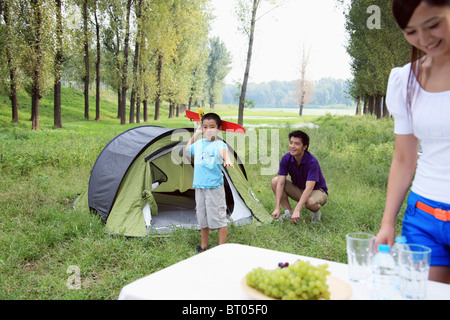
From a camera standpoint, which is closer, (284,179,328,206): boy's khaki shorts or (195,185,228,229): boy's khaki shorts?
(195,185,228,229): boy's khaki shorts

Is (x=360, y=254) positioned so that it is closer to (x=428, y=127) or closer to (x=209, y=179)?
(x=428, y=127)

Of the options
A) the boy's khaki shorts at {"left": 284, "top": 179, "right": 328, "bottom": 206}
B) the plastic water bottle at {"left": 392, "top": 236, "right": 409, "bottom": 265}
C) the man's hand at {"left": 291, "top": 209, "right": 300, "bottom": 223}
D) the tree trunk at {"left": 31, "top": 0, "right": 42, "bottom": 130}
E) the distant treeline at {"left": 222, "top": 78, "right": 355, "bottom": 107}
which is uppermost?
the distant treeline at {"left": 222, "top": 78, "right": 355, "bottom": 107}

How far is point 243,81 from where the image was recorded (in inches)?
587

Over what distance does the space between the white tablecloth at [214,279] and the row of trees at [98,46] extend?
13224 millimetres

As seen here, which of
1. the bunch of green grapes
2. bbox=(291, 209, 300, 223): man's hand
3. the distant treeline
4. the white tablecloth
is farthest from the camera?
the distant treeline

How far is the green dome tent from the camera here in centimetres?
442

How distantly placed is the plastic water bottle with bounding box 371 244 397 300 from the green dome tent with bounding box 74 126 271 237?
10.6 feet

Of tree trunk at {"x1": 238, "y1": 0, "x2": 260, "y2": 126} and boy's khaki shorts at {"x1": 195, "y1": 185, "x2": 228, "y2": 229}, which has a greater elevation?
tree trunk at {"x1": 238, "y1": 0, "x2": 260, "y2": 126}

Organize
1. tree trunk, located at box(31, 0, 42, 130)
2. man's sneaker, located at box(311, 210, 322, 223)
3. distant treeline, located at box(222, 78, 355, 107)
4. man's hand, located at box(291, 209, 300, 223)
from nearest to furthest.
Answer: man's hand, located at box(291, 209, 300, 223) < man's sneaker, located at box(311, 210, 322, 223) < tree trunk, located at box(31, 0, 42, 130) < distant treeline, located at box(222, 78, 355, 107)

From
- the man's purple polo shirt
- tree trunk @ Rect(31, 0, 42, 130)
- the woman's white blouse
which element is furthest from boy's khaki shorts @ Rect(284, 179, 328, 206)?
tree trunk @ Rect(31, 0, 42, 130)

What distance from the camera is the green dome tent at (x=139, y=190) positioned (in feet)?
14.5

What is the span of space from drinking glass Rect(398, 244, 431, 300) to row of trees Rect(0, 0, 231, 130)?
45.4 feet

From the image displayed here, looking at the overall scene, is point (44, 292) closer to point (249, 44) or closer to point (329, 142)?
point (329, 142)

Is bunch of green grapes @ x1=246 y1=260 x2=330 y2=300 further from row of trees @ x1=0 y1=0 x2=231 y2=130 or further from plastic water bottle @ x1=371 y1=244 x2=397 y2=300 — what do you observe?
row of trees @ x1=0 y1=0 x2=231 y2=130
